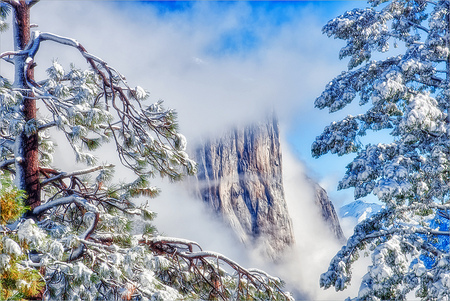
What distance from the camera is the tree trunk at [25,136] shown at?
4.00 meters

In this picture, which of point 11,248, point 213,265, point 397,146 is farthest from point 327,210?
point 11,248

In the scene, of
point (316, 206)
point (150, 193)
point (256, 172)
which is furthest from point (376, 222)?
point (316, 206)

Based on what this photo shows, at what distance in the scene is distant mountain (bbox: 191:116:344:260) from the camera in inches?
2482

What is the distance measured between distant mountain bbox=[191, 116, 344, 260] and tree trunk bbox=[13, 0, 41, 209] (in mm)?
57244

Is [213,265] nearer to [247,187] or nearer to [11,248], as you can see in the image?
[11,248]

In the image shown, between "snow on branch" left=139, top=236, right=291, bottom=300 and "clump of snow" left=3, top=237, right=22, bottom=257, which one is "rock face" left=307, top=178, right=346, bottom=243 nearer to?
"snow on branch" left=139, top=236, right=291, bottom=300

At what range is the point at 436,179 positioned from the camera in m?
5.77

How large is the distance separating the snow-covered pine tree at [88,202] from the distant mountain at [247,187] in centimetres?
5693

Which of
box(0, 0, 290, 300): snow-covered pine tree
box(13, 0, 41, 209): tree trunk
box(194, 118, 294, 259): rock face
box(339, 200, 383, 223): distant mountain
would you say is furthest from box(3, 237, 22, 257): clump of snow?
box(339, 200, 383, 223): distant mountain

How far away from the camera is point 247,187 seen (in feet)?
217

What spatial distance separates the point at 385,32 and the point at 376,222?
409cm

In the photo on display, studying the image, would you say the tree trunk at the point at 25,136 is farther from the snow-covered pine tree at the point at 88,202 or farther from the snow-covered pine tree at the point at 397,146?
the snow-covered pine tree at the point at 397,146

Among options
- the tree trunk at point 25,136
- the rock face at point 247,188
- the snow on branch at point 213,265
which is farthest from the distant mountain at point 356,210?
the tree trunk at point 25,136

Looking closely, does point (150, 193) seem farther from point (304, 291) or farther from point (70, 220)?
point (304, 291)
